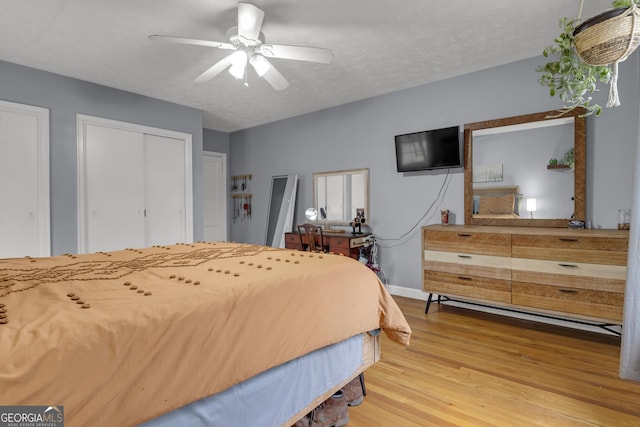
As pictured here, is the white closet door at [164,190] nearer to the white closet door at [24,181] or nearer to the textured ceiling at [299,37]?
the textured ceiling at [299,37]

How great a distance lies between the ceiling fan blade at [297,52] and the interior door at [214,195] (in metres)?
3.86

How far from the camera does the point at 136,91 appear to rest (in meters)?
4.17

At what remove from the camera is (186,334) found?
106cm

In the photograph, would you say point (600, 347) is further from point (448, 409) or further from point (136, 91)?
point (136, 91)

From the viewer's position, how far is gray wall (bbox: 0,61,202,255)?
343 cm

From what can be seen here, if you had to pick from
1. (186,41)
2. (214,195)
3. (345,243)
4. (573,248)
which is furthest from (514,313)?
(214,195)

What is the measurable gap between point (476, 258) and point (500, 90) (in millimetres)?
1772

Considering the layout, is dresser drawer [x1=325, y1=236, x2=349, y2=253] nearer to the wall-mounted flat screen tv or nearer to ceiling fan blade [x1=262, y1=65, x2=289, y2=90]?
the wall-mounted flat screen tv

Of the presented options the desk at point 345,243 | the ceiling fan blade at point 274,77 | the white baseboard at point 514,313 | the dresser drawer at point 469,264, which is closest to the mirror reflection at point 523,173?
the dresser drawer at point 469,264

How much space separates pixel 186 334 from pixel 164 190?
400 centimetres

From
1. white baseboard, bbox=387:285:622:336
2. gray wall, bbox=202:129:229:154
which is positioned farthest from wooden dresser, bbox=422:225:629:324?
gray wall, bbox=202:129:229:154

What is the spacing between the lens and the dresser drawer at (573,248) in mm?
2488

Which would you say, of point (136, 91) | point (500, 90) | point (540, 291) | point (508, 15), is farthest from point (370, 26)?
point (136, 91)

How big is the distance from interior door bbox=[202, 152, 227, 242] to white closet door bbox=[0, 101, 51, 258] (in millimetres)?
2579
